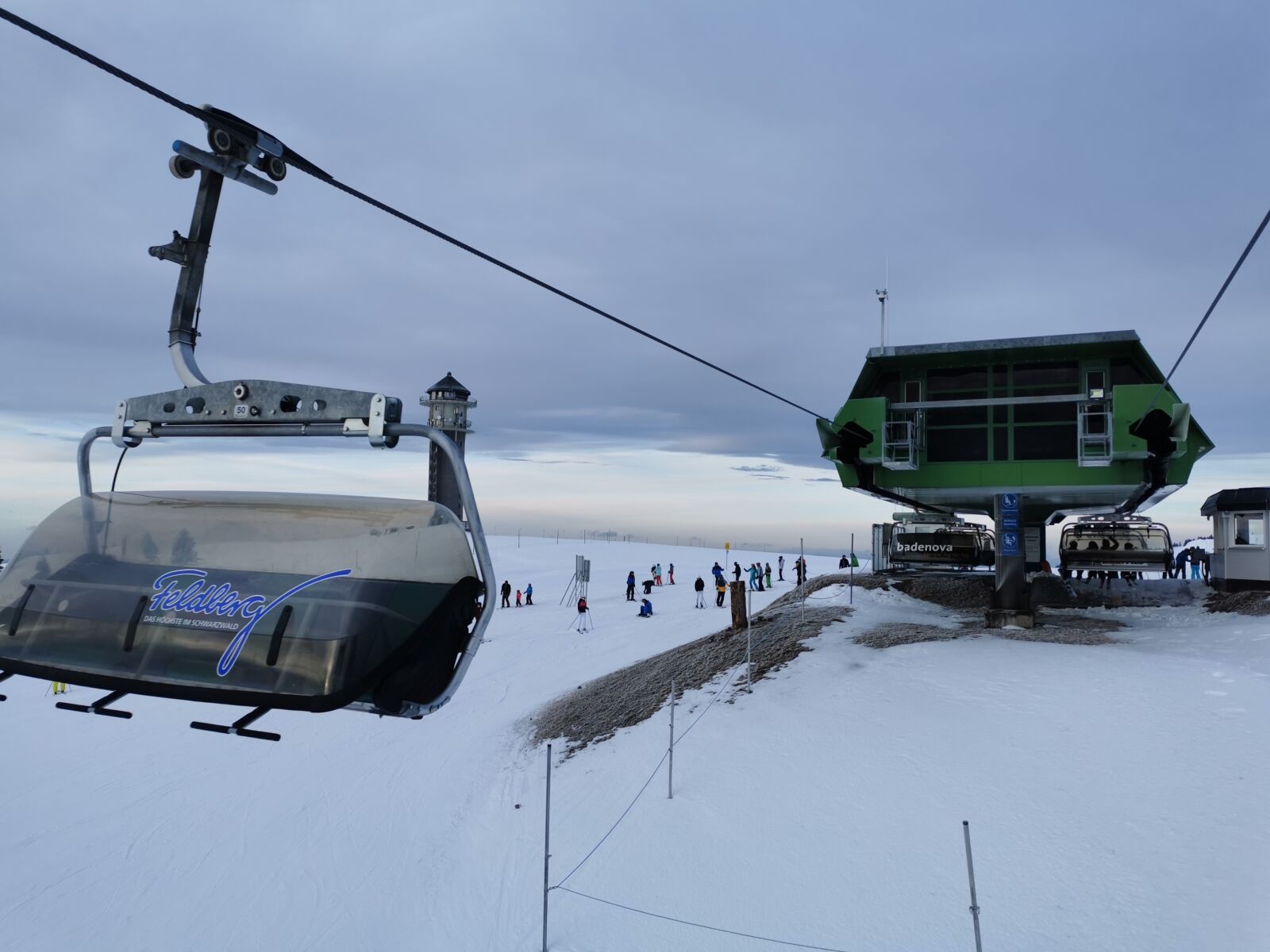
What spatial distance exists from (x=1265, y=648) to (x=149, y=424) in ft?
58.1

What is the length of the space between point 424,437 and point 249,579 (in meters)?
1.27

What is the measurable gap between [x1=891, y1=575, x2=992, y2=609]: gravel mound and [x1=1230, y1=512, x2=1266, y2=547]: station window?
694 centimetres

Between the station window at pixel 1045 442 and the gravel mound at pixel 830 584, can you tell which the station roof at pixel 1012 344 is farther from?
the gravel mound at pixel 830 584

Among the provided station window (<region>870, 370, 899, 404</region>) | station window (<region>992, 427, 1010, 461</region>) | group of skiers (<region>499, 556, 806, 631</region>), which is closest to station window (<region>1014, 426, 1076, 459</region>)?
station window (<region>992, 427, 1010, 461</region>)

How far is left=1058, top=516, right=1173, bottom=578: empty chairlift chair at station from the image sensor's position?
26547 mm

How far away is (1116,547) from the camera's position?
2748cm

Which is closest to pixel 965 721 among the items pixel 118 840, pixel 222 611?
pixel 222 611

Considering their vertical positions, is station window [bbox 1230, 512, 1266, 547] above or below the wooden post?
above

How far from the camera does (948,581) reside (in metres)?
26.1

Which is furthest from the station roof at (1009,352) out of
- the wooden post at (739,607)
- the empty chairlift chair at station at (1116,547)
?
the empty chairlift chair at station at (1116,547)

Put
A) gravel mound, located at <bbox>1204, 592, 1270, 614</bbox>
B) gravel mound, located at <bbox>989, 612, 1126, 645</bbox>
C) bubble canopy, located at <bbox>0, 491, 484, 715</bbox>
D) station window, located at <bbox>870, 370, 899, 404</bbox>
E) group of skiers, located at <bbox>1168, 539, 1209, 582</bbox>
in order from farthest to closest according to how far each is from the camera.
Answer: group of skiers, located at <bbox>1168, 539, 1209, 582</bbox> < gravel mound, located at <bbox>1204, 592, 1270, 614</bbox> < station window, located at <bbox>870, 370, 899, 404</bbox> < gravel mound, located at <bbox>989, 612, 1126, 645</bbox> < bubble canopy, located at <bbox>0, 491, 484, 715</bbox>

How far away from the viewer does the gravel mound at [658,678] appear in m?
14.1

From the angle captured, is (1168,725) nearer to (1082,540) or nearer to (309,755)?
(309,755)

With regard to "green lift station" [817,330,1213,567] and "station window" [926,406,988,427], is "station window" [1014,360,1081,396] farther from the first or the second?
"station window" [926,406,988,427]
